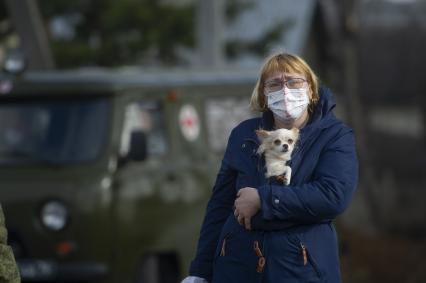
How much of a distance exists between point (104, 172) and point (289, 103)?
4.70 metres

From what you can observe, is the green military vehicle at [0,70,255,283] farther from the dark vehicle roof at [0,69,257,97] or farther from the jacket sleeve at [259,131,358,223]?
A: the jacket sleeve at [259,131,358,223]

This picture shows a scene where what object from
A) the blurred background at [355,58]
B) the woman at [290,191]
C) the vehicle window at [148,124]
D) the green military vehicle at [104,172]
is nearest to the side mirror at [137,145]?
the green military vehicle at [104,172]

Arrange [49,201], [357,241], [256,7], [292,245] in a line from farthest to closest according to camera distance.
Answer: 1. [256,7]
2. [357,241]
3. [49,201]
4. [292,245]

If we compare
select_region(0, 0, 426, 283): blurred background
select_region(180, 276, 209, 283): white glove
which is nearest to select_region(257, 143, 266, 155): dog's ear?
select_region(180, 276, 209, 283): white glove

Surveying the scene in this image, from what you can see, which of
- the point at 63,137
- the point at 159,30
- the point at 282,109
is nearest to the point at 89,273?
the point at 63,137

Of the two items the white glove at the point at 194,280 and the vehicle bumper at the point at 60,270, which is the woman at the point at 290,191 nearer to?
the white glove at the point at 194,280

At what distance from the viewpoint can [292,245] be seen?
16.6ft

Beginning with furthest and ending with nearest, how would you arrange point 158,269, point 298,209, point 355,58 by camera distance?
point 355,58
point 158,269
point 298,209

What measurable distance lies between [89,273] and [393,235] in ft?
27.3

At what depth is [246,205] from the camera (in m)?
5.10

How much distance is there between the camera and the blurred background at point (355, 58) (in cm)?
1568

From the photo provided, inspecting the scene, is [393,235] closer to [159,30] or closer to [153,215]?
[159,30]

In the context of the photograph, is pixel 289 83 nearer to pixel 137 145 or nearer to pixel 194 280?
pixel 194 280

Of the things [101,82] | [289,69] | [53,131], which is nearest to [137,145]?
[101,82]
